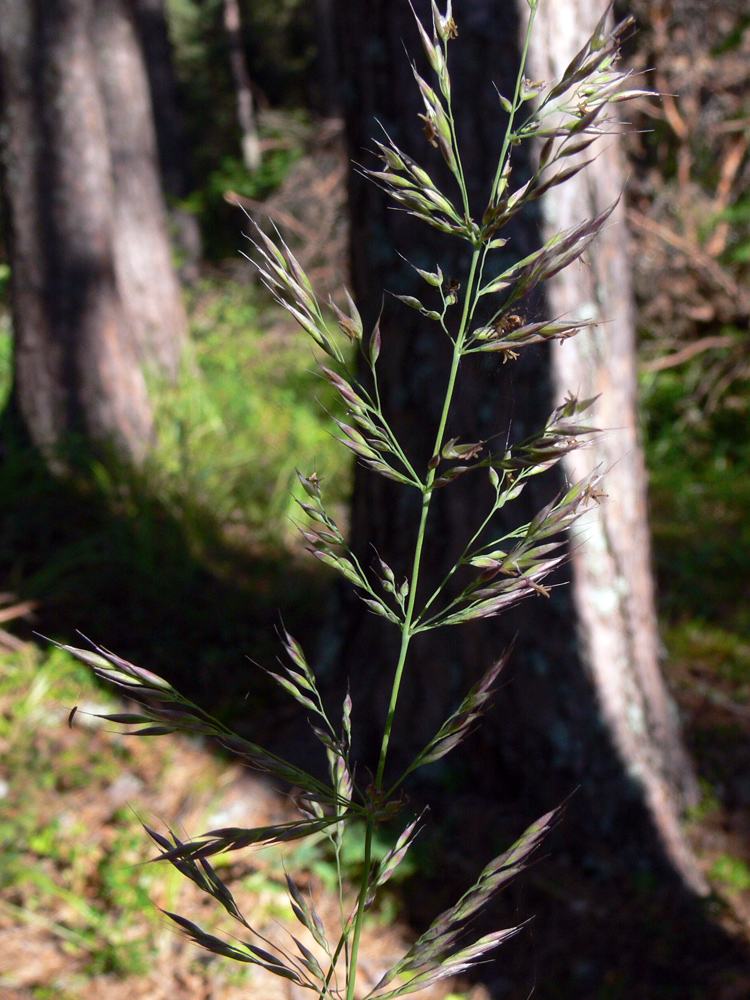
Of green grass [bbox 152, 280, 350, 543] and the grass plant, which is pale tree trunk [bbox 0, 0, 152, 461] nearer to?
green grass [bbox 152, 280, 350, 543]

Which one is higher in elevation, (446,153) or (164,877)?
(446,153)

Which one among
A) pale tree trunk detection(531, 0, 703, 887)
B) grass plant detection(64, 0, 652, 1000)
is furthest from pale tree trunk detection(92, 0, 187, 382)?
grass plant detection(64, 0, 652, 1000)

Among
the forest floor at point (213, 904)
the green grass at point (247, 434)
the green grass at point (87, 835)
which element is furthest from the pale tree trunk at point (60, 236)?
the forest floor at point (213, 904)

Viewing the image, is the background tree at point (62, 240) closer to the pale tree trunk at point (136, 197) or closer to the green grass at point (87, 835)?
the pale tree trunk at point (136, 197)

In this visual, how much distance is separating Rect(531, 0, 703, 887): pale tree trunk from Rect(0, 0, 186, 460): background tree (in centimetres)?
285

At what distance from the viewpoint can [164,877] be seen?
7.11 feet

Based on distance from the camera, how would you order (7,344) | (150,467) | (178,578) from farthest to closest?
(7,344) < (150,467) < (178,578)

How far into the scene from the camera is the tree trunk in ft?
6.08

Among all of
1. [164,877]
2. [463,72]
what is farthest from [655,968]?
[463,72]

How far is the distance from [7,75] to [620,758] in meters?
4.59

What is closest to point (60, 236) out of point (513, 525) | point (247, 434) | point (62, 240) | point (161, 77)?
point (62, 240)

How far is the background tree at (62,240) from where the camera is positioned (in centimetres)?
429

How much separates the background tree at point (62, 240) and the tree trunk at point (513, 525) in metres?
2.47

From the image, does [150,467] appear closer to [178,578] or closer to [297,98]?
[178,578]
